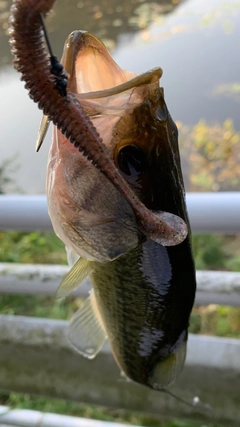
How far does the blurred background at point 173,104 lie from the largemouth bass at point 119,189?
1.05m

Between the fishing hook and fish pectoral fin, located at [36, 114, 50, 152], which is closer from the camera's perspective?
the fishing hook

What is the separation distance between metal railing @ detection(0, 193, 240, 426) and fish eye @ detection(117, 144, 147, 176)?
22.6 inches

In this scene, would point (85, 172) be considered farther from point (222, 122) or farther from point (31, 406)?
point (222, 122)

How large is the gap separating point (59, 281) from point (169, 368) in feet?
1.25

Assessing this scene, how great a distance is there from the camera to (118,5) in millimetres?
4742

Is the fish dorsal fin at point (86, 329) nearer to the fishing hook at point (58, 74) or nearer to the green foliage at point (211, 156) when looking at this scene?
the fishing hook at point (58, 74)

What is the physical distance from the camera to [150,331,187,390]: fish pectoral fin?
2.63 ft

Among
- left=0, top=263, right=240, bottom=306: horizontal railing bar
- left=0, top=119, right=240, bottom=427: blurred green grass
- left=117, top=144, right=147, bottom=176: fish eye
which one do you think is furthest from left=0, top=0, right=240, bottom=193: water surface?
left=117, top=144, right=147, bottom=176: fish eye

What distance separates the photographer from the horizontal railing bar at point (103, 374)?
116 cm

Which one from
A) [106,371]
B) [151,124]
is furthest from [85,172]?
[106,371]

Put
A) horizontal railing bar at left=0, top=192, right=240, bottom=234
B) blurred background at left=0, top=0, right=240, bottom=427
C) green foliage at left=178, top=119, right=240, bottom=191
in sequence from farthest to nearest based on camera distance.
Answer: green foliage at left=178, top=119, right=240, bottom=191 < blurred background at left=0, top=0, right=240, bottom=427 < horizontal railing bar at left=0, top=192, right=240, bottom=234

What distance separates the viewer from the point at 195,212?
79 centimetres

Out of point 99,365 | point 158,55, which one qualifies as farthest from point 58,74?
point 158,55

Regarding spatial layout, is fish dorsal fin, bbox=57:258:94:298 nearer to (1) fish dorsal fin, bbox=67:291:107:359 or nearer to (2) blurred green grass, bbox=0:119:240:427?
(1) fish dorsal fin, bbox=67:291:107:359
